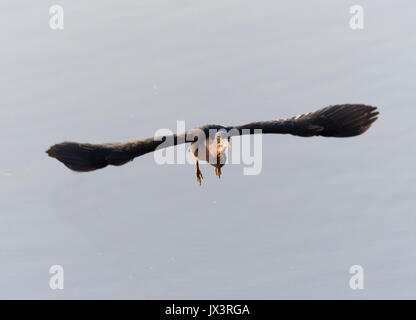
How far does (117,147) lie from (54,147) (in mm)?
1416

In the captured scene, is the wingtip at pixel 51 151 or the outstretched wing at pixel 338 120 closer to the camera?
the wingtip at pixel 51 151

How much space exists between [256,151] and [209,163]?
4.03 ft

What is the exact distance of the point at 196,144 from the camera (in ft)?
62.5

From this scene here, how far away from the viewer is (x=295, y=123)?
1977cm

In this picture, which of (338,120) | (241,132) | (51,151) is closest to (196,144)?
(241,132)

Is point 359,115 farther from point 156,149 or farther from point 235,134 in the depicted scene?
point 156,149

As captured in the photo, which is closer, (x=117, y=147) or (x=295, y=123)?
(x=117, y=147)

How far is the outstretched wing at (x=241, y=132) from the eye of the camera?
18375 millimetres

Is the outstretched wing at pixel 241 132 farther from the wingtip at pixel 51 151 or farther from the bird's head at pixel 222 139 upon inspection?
the bird's head at pixel 222 139

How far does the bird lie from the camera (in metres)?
18.4

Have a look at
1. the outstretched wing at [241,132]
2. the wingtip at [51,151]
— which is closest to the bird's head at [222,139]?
the outstretched wing at [241,132]

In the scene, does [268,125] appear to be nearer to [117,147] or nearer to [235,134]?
[235,134]

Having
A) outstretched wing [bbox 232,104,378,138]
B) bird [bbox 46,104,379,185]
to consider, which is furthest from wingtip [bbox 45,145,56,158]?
outstretched wing [bbox 232,104,378,138]

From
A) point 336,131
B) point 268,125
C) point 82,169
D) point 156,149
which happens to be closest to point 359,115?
point 336,131
